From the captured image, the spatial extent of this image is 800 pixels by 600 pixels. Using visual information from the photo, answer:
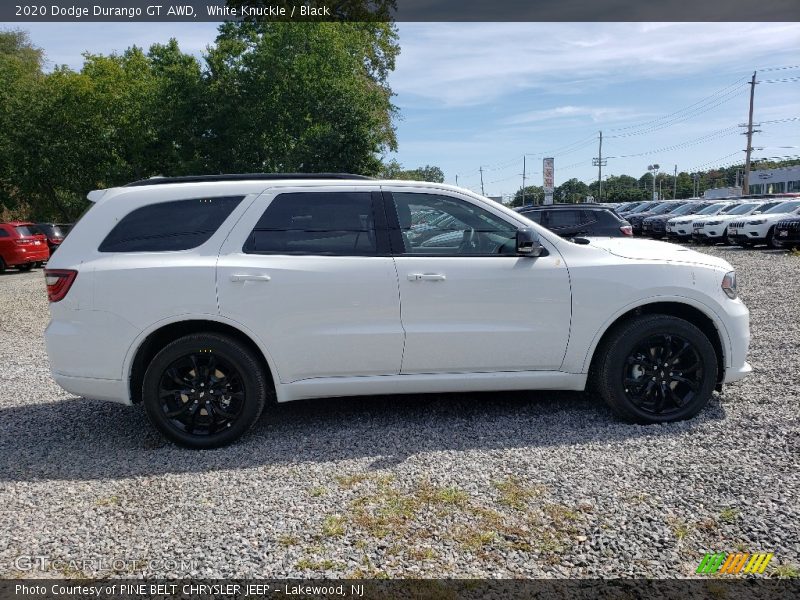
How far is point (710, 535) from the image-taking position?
3213mm

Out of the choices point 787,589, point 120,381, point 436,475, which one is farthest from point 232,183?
point 787,589

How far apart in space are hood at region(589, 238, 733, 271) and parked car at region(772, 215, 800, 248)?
1707 cm

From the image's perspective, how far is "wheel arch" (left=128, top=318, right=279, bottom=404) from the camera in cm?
448

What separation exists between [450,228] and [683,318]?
6.19 ft

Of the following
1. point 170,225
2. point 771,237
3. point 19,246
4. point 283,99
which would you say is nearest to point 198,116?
point 283,99

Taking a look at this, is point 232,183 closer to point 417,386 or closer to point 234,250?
point 234,250

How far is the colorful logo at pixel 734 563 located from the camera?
9.68 ft

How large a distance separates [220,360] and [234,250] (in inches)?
29.7

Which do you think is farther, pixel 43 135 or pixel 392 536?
pixel 43 135

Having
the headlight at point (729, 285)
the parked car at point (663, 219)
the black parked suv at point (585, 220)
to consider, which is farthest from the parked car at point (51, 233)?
the parked car at point (663, 219)

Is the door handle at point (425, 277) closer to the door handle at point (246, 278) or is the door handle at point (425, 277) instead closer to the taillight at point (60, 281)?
the door handle at point (246, 278)

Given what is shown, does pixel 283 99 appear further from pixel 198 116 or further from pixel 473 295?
pixel 473 295

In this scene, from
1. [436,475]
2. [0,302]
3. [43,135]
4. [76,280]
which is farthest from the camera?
[43,135]

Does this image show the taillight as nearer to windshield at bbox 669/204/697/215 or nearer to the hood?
the hood
